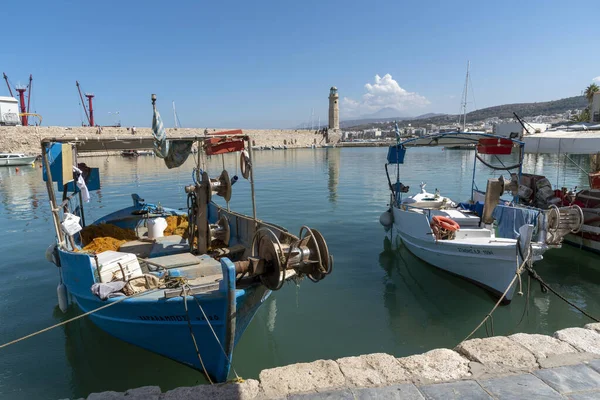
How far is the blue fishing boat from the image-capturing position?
5098 millimetres

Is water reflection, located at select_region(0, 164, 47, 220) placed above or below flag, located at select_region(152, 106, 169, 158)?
below

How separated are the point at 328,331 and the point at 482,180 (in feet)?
91.1

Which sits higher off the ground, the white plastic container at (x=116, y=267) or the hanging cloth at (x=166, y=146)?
the hanging cloth at (x=166, y=146)

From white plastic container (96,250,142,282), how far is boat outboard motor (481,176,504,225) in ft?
30.8

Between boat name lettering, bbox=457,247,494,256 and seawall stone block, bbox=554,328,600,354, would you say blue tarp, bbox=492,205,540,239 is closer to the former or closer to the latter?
boat name lettering, bbox=457,247,494,256

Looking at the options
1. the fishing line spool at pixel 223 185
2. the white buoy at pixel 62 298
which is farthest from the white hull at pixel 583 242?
the white buoy at pixel 62 298

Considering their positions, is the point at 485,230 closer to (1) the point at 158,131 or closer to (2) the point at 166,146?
(2) the point at 166,146

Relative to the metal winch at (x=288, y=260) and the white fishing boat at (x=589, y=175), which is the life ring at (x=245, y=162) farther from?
the white fishing boat at (x=589, y=175)

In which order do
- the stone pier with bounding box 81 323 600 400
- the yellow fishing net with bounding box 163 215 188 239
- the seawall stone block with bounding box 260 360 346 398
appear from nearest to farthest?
the stone pier with bounding box 81 323 600 400 < the seawall stone block with bounding box 260 360 346 398 < the yellow fishing net with bounding box 163 215 188 239

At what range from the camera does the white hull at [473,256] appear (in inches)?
320

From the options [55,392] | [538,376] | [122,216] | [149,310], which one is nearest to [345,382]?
[538,376]

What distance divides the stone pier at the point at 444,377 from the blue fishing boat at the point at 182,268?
1.24m

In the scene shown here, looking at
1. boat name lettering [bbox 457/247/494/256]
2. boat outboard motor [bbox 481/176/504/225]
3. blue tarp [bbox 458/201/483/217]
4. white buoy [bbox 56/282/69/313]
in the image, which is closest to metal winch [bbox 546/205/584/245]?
boat outboard motor [bbox 481/176/504/225]

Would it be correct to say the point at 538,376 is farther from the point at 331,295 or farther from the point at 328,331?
the point at 331,295
